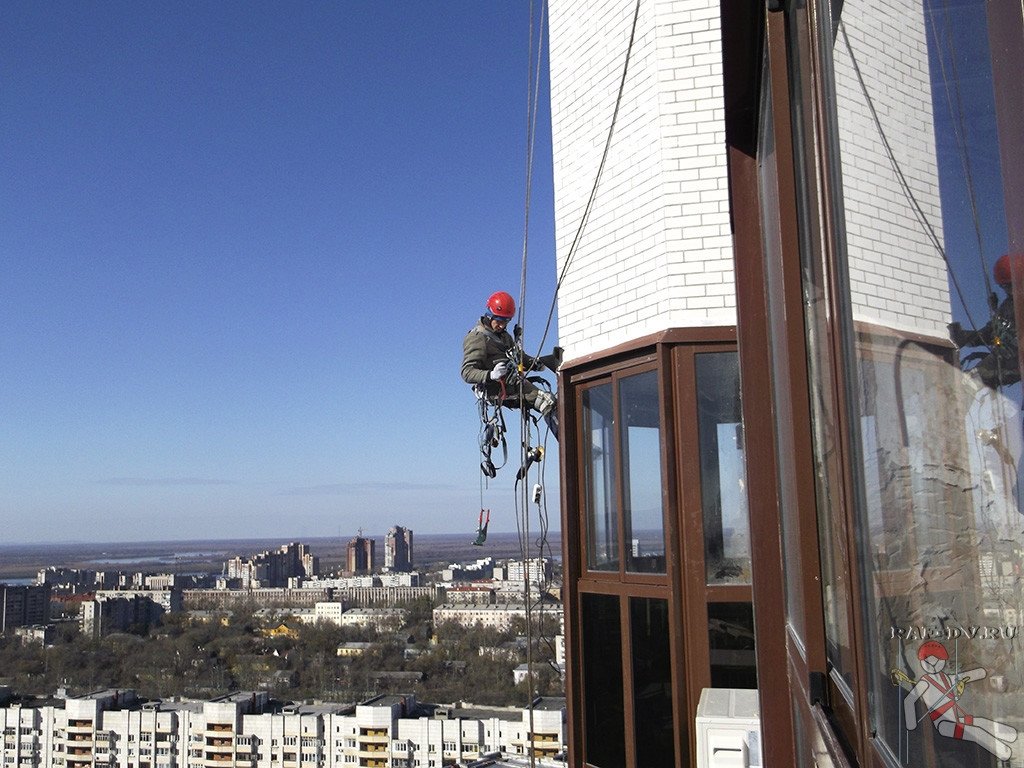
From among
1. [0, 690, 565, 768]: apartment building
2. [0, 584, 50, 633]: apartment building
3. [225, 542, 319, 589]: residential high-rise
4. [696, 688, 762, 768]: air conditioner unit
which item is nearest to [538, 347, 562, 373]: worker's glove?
[696, 688, 762, 768]: air conditioner unit

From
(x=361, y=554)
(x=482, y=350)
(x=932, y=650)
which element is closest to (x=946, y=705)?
(x=932, y=650)

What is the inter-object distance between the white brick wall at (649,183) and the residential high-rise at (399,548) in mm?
101031

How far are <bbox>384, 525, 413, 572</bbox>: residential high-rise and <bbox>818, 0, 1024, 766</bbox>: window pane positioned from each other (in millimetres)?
105035

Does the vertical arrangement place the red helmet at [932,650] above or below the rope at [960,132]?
below

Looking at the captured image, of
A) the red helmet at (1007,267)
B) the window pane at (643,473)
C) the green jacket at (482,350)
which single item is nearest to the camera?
the red helmet at (1007,267)

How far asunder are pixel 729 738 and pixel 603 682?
1.39 m

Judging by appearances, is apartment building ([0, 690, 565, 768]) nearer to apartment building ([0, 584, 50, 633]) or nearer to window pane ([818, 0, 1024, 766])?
apartment building ([0, 584, 50, 633])

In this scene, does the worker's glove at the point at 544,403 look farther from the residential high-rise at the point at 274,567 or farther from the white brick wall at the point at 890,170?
the residential high-rise at the point at 274,567

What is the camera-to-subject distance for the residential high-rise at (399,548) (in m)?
105

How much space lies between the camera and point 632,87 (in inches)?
191

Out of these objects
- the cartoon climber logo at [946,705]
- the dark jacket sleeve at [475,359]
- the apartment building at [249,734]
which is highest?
the dark jacket sleeve at [475,359]

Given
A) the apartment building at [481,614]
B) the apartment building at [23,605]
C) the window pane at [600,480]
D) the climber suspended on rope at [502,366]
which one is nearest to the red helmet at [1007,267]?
the window pane at [600,480]

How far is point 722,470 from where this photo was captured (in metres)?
4.32

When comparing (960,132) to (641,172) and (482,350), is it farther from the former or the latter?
(482,350)
